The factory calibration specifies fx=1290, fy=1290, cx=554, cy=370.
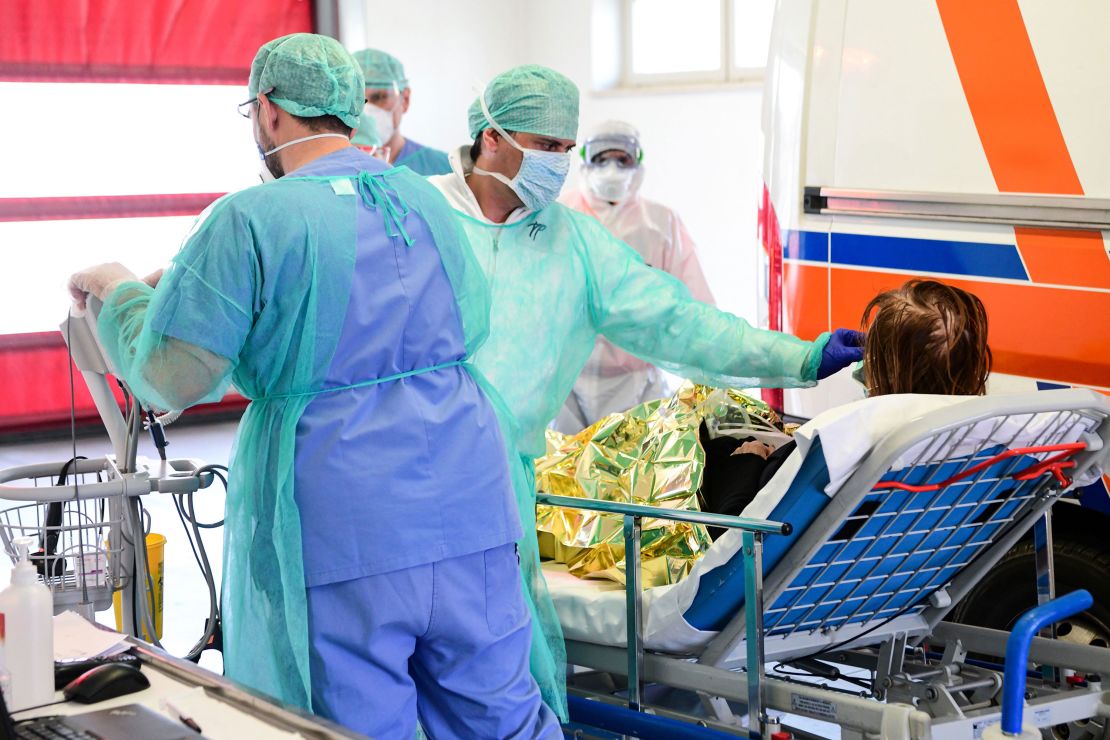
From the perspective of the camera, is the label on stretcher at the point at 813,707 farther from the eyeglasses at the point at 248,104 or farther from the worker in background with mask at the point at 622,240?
the worker in background with mask at the point at 622,240

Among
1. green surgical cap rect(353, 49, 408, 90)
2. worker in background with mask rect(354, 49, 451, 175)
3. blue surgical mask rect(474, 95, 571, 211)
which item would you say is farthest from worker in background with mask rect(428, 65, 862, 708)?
green surgical cap rect(353, 49, 408, 90)

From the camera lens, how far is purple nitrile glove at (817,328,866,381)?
2596 millimetres

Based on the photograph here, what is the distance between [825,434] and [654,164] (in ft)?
18.2

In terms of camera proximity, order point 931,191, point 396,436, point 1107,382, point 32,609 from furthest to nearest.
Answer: point 931,191, point 1107,382, point 396,436, point 32,609

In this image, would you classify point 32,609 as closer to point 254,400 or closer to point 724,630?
point 254,400

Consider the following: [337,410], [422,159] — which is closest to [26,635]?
[337,410]

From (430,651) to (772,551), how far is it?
62 centimetres

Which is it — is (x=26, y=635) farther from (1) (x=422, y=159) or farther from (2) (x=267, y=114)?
(1) (x=422, y=159)

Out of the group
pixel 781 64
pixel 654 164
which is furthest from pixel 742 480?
pixel 654 164

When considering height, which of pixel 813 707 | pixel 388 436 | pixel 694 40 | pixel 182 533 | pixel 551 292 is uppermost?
pixel 694 40

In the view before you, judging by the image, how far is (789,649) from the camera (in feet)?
8.07

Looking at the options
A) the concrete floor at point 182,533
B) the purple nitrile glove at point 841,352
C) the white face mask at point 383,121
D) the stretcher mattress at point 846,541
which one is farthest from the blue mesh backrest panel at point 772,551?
the white face mask at point 383,121

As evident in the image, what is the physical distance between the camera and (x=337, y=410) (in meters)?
2.01

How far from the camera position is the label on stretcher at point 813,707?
219 cm
